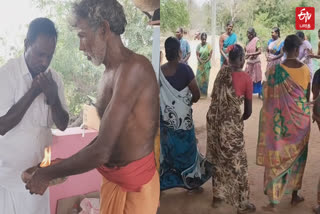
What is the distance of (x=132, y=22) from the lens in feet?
6.97

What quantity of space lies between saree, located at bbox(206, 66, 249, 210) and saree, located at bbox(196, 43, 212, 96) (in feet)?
0.32

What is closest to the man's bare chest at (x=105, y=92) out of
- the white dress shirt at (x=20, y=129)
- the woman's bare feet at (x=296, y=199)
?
the white dress shirt at (x=20, y=129)

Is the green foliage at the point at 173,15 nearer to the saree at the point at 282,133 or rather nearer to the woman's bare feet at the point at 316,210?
the saree at the point at 282,133

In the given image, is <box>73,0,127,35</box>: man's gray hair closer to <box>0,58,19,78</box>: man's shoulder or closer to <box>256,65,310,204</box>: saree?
<box>0,58,19,78</box>: man's shoulder

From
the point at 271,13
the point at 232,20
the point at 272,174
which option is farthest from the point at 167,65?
the point at 272,174

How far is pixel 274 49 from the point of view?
3246 mm

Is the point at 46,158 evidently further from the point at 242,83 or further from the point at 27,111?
the point at 242,83

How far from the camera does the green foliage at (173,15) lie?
10.5 ft

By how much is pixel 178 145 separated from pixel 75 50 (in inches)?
80.9

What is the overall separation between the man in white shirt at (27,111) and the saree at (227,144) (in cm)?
172

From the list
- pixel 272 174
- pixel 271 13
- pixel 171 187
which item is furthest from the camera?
pixel 171 187

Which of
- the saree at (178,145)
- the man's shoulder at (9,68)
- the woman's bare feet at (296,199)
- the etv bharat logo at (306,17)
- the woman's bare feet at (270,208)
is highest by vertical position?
the etv bharat logo at (306,17)

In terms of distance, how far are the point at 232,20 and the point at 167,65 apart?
0.72m

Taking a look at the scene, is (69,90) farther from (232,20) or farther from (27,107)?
(232,20)
